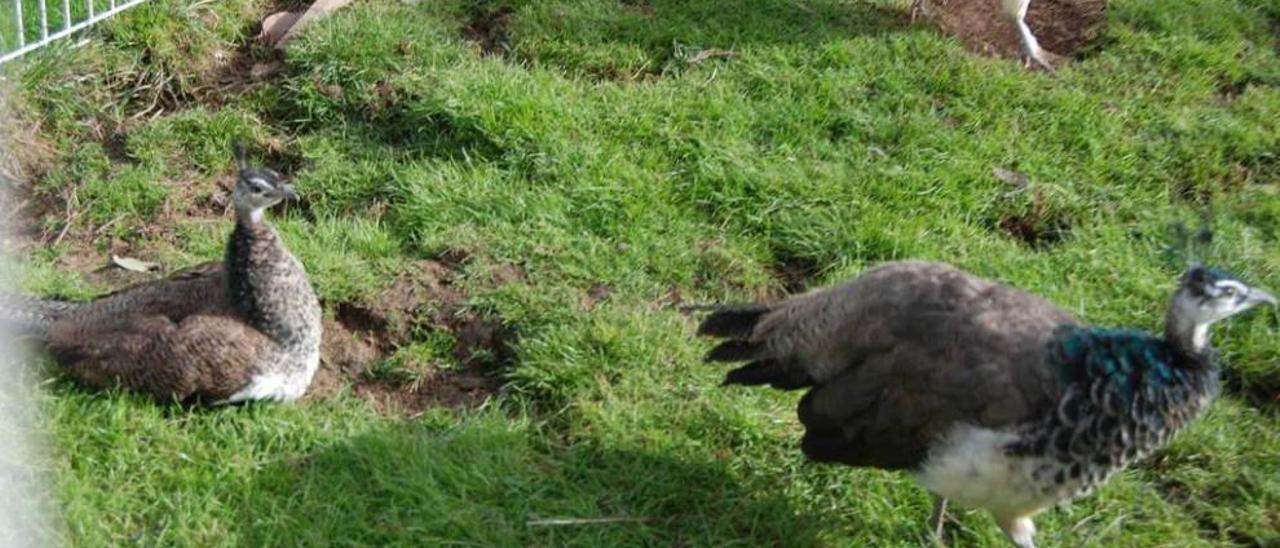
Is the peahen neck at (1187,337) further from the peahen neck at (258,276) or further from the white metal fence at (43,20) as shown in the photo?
the white metal fence at (43,20)

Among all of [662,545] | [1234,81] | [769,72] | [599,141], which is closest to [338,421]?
[662,545]

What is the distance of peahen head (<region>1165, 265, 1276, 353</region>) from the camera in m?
3.41

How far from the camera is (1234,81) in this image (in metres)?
5.80

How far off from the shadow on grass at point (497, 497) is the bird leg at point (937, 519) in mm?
300

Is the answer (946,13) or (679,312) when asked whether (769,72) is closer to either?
(946,13)

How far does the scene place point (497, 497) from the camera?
148 inches

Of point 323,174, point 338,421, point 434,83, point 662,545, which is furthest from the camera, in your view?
point 434,83

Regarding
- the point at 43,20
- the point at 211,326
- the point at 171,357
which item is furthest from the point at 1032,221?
the point at 43,20

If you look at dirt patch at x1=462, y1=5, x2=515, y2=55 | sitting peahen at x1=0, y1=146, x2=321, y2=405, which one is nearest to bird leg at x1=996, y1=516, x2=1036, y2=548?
sitting peahen at x1=0, y1=146, x2=321, y2=405

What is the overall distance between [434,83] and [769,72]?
4.16 ft

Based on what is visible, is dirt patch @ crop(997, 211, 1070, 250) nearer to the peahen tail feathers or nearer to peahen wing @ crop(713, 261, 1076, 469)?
peahen wing @ crop(713, 261, 1076, 469)

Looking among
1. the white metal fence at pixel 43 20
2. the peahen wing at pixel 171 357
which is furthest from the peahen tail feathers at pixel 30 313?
the white metal fence at pixel 43 20

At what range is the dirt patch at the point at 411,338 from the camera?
4.18m

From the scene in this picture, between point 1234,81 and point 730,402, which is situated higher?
point 1234,81
